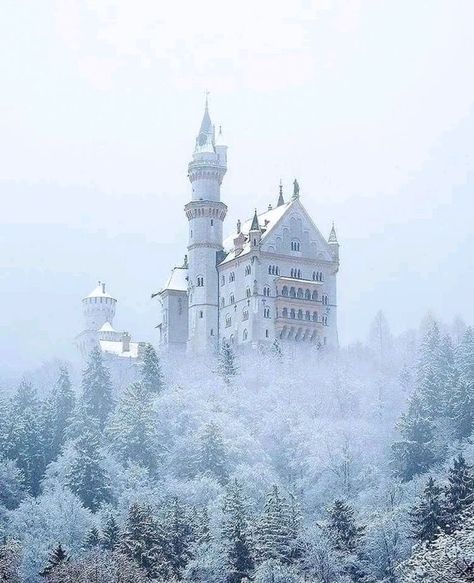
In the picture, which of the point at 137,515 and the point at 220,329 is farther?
the point at 220,329

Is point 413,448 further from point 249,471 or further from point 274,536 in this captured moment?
point 274,536

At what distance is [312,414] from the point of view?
113 metres

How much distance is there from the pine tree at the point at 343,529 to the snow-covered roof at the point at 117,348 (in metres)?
72.8

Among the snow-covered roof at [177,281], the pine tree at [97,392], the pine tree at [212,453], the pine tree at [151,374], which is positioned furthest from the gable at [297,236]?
the pine tree at [212,453]

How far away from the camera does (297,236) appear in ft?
429

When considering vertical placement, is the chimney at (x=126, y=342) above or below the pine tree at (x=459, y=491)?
above

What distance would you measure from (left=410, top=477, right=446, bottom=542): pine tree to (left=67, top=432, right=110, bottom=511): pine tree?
29.2m

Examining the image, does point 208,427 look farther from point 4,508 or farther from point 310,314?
point 310,314

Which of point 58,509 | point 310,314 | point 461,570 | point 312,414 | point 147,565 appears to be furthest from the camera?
point 310,314

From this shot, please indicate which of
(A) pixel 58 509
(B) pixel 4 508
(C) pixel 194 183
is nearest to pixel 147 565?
(A) pixel 58 509

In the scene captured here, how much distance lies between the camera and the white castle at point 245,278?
127188 mm

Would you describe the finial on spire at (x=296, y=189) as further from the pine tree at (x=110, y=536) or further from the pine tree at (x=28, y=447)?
the pine tree at (x=110, y=536)

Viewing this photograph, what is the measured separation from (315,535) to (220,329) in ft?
185

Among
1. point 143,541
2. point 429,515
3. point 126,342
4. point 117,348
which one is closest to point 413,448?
point 429,515
